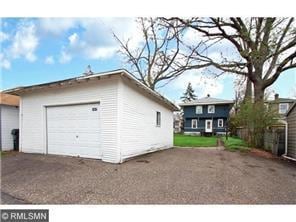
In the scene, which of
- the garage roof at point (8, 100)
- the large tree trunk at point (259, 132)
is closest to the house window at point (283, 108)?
the large tree trunk at point (259, 132)

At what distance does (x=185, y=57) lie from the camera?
1609 centimetres

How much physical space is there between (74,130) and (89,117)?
0.88 metres

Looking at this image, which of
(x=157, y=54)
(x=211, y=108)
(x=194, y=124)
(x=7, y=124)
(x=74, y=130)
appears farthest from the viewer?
(x=194, y=124)

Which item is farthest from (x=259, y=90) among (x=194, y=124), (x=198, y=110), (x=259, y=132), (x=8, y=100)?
(x=194, y=124)

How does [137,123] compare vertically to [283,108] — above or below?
below

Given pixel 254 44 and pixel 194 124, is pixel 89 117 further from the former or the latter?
pixel 194 124

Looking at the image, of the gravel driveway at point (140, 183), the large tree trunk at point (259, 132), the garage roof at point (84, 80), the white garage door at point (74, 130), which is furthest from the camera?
the large tree trunk at point (259, 132)

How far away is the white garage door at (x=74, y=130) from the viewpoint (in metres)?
8.23

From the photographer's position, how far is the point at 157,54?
20.3 m

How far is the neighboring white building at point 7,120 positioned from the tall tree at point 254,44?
10.00 meters

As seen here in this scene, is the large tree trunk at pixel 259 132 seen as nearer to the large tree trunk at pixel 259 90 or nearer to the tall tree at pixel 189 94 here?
the large tree trunk at pixel 259 90

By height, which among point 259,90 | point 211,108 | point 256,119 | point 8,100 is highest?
point 259,90

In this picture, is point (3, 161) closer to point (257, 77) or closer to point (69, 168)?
point (69, 168)
